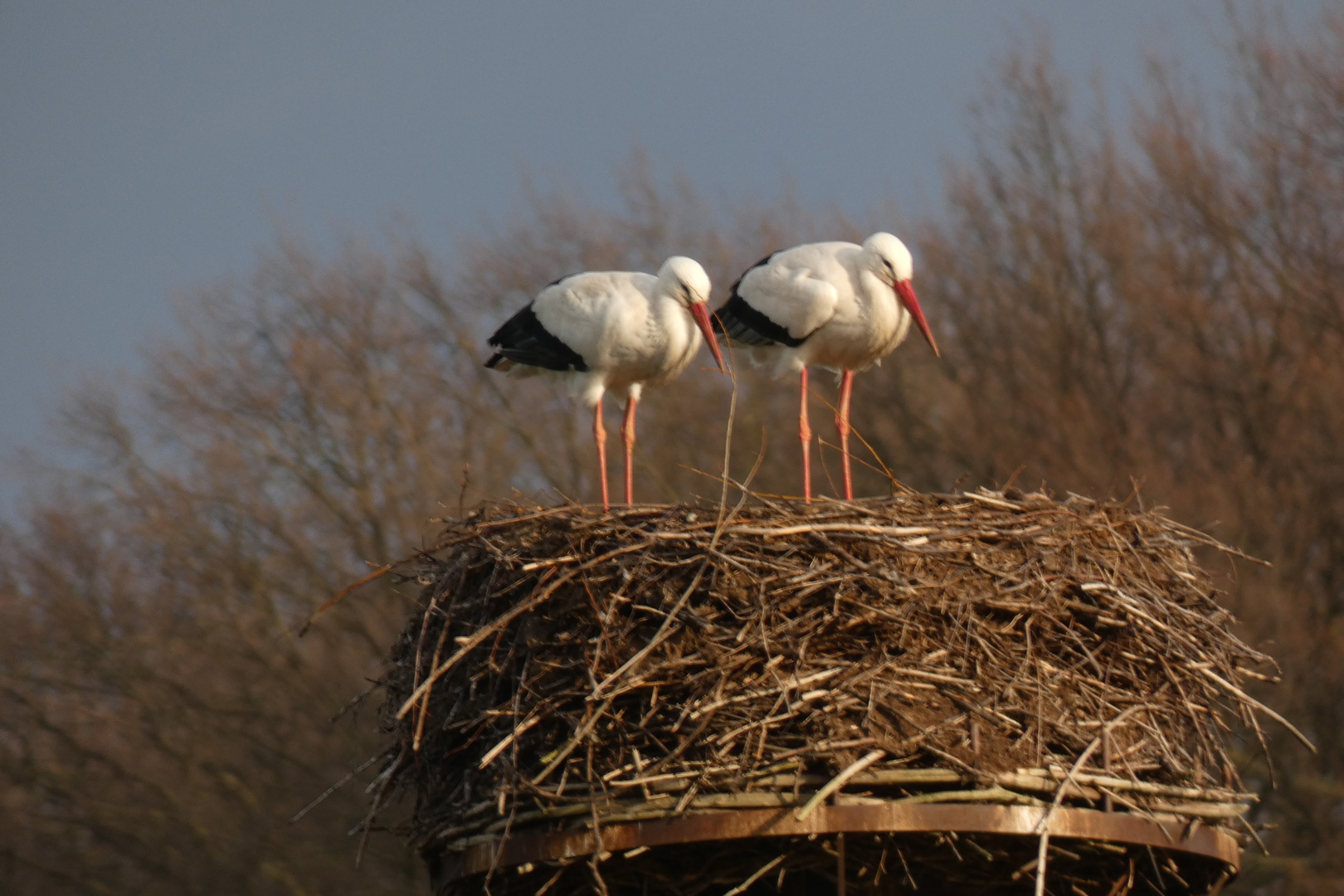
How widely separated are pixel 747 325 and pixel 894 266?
0.81m

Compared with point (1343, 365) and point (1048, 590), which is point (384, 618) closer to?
point (1343, 365)

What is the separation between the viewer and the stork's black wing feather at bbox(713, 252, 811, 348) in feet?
26.8

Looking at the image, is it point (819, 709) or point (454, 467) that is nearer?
point (819, 709)

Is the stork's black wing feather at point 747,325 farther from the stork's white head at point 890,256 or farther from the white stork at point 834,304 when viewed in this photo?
the stork's white head at point 890,256

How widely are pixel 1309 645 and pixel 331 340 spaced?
1054 centimetres

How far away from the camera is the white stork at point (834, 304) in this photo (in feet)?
26.2

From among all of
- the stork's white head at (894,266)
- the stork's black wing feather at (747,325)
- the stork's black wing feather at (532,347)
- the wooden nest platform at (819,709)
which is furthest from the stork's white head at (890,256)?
the wooden nest platform at (819,709)

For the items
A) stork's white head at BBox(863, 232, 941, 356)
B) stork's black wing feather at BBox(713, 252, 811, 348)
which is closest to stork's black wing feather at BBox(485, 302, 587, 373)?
stork's black wing feather at BBox(713, 252, 811, 348)

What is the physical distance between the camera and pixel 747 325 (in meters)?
8.38

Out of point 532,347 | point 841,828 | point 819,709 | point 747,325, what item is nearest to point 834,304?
point 747,325

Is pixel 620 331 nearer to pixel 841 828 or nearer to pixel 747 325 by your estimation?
pixel 747 325

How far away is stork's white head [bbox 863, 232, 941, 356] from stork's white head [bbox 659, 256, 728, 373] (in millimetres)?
797

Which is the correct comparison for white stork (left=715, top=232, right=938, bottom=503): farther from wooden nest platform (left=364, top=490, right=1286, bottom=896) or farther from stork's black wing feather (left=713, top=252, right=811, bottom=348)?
wooden nest platform (left=364, top=490, right=1286, bottom=896)

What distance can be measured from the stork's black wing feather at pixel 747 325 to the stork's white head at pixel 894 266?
0.48m
